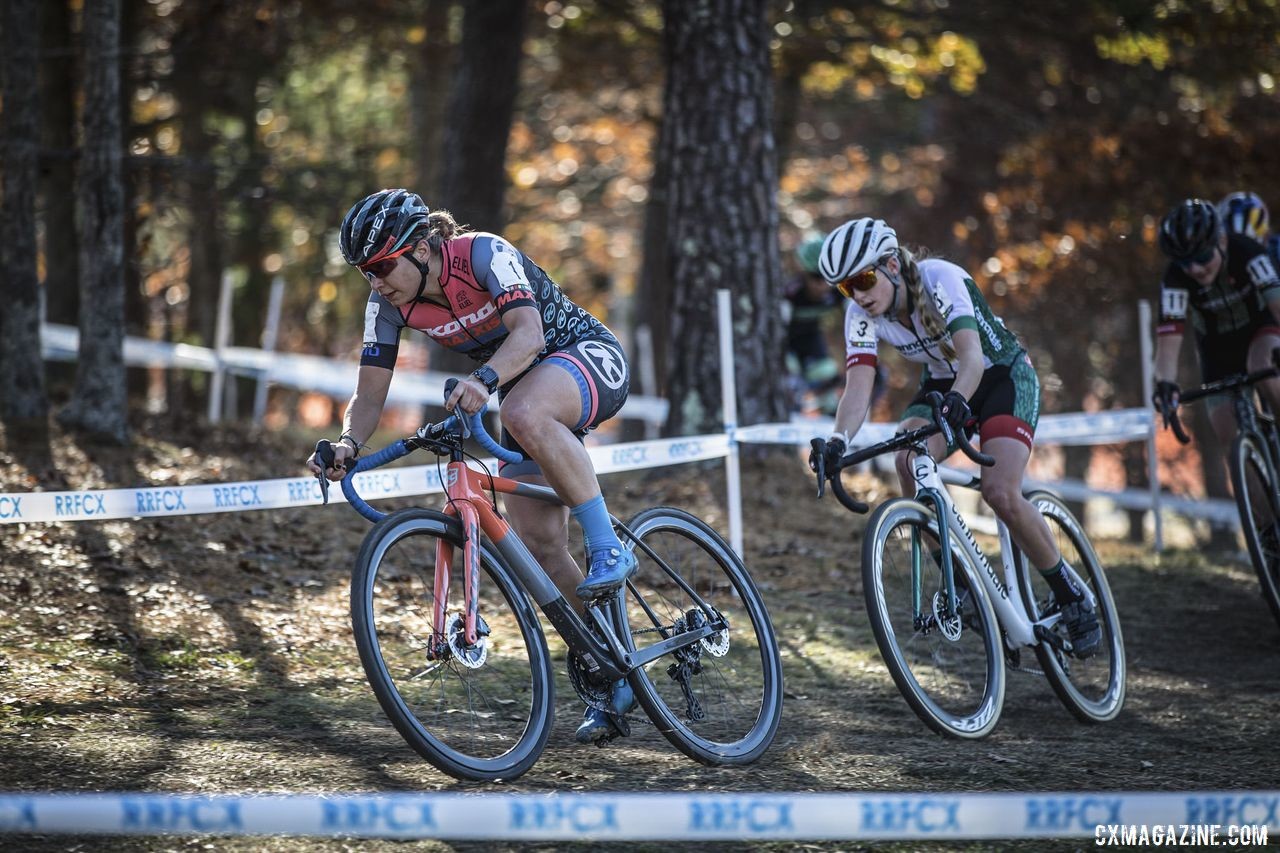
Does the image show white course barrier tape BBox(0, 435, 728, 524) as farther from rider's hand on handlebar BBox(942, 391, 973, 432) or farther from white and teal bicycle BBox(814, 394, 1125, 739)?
rider's hand on handlebar BBox(942, 391, 973, 432)

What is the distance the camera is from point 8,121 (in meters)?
9.84

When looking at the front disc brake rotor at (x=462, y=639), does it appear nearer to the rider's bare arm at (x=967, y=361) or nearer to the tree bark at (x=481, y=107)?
the rider's bare arm at (x=967, y=361)

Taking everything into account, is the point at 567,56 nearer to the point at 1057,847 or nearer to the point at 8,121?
the point at 8,121

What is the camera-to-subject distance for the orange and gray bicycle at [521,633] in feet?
14.0

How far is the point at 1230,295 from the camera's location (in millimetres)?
8008

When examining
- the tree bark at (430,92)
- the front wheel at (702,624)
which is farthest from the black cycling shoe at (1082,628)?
the tree bark at (430,92)

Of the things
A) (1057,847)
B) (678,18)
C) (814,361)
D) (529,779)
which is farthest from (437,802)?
(814,361)

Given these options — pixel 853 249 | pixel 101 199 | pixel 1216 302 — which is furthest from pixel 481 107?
pixel 853 249

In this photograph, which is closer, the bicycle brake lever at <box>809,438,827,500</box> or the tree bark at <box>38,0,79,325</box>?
the bicycle brake lever at <box>809,438,827,500</box>

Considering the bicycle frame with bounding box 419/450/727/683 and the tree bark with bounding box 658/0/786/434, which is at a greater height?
the tree bark with bounding box 658/0/786/434

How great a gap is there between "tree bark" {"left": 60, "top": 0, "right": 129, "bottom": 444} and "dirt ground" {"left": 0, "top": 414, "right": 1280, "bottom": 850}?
0.83m

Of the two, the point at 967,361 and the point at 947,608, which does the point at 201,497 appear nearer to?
the point at 947,608

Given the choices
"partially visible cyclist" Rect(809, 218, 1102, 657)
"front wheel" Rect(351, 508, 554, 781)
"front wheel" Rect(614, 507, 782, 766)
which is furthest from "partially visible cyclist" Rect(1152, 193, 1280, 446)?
"front wheel" Rect(351, 508, 554, 781)

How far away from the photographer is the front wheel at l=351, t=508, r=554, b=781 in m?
4.09
